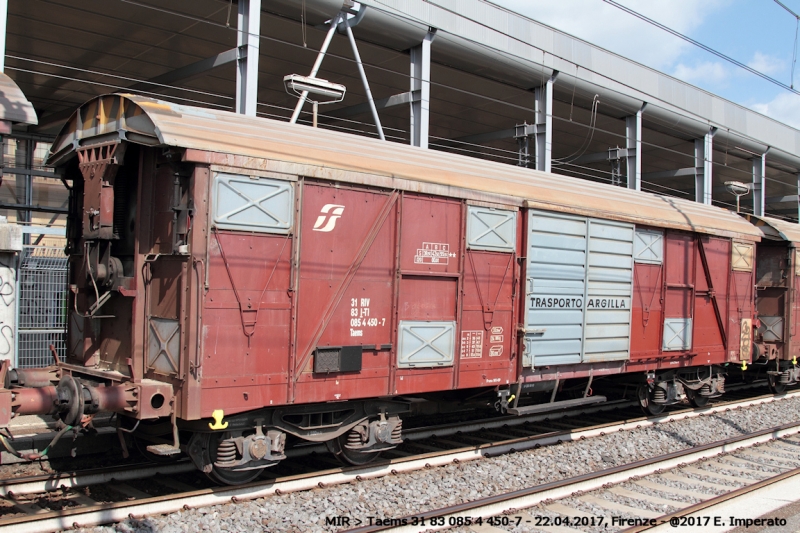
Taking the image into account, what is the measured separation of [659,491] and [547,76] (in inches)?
566

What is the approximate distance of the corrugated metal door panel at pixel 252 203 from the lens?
22.5 feet

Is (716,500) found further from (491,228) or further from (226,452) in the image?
(226,452)

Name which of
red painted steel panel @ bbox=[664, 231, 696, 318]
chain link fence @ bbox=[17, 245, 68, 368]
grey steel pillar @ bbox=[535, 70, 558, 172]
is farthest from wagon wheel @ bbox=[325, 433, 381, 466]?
grey steel pillar @ bbox=[535, 70, 558, 172]

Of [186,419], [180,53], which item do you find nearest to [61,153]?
[186,419]

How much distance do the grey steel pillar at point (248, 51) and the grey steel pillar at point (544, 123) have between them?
911cm

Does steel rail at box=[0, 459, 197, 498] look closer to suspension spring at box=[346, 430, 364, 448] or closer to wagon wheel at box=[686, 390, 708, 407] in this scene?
suspension spring at box=[346, 430, 364, 448]

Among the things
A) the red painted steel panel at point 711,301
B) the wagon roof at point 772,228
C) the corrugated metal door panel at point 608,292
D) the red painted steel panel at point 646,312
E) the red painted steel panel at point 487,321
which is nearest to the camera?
the red painted steel panel at point 487,321

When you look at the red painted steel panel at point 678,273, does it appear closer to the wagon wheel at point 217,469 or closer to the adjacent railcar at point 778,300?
the adjacent railcar at point 778,300

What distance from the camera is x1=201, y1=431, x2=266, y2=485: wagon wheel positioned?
7.22m

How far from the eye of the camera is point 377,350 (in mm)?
8117

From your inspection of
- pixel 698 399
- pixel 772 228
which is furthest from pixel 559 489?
pixel 772 228

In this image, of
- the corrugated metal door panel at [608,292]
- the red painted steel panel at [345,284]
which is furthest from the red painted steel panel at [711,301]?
the red painted steel panel at [345,284]

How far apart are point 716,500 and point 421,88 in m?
11.9

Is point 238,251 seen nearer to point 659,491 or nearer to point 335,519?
point 335,519
